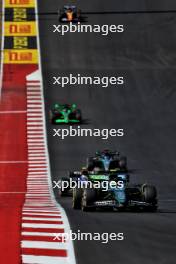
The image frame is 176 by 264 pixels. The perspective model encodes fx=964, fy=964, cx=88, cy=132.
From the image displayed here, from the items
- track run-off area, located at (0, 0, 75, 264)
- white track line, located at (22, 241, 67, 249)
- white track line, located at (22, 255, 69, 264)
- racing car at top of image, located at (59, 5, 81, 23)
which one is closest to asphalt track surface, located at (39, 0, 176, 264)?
white track line, located at (22, 255, 69, 264)

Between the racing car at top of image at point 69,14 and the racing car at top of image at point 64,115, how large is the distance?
1998cm

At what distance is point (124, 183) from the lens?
2809 centimetres

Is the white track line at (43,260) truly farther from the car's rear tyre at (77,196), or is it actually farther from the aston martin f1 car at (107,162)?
the aston martin f1 car at (107,162)

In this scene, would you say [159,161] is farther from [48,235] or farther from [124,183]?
[48,235]

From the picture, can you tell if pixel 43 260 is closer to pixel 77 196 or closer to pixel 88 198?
pixel 88 198

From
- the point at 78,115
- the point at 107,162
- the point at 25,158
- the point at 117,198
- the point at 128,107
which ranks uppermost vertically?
the point at 128,107

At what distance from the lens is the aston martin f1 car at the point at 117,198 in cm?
2669

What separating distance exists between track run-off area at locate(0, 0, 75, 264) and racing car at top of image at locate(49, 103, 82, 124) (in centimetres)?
77

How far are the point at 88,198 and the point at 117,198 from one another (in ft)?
2.76

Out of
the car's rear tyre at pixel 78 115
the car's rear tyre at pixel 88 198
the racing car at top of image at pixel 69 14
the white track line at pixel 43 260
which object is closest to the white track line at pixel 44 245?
the white track line at pixel 43 260

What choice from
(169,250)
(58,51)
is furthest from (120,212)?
(58,51)

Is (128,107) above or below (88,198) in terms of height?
above

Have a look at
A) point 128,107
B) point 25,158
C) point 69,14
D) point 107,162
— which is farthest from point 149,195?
point 69,14

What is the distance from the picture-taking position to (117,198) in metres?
26.8
